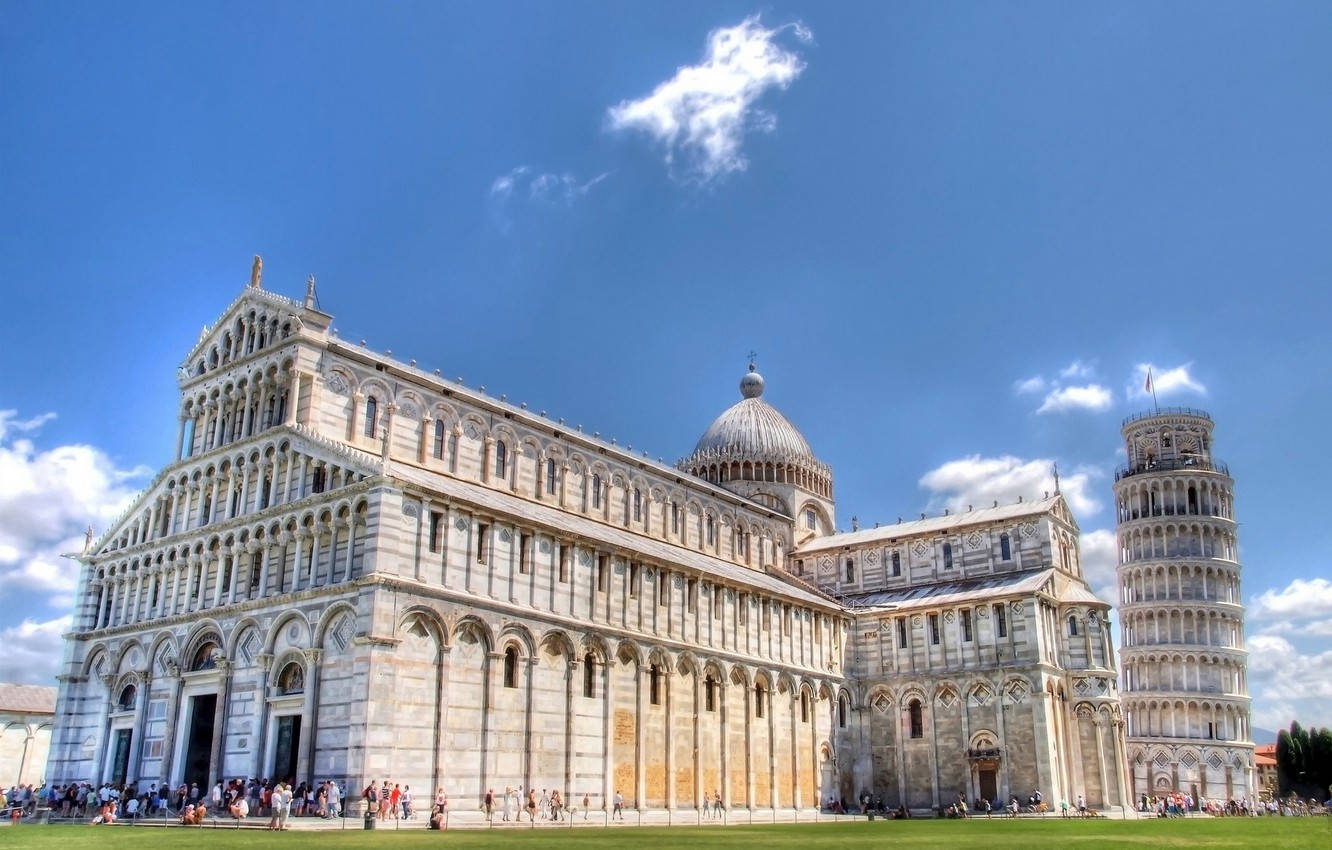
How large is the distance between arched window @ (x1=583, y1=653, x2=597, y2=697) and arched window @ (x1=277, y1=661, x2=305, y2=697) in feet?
35.3

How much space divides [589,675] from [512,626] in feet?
15.6

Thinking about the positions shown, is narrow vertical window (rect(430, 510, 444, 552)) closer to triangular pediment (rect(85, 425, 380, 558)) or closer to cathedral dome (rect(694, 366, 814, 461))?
triangular pediment (rect(85, 425, 380, 558))

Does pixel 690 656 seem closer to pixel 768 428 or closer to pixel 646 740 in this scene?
pixel 646 740

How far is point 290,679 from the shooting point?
37.9 metres

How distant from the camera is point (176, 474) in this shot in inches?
1822

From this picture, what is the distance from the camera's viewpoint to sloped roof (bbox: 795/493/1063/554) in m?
62.7

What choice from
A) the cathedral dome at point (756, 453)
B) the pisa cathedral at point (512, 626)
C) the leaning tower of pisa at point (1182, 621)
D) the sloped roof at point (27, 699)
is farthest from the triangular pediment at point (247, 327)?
the leaning tower of pisa at point (1182, 621)

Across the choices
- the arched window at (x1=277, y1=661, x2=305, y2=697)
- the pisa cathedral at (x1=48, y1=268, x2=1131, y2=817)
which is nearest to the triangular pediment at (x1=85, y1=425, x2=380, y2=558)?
the pisa cathedral at (x1=48, y1=268, x2=1131, y2=817)

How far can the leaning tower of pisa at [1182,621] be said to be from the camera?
266 ft

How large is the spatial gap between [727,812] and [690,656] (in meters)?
6.86

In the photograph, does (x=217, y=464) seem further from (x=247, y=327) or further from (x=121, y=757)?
(x=121, y=757)

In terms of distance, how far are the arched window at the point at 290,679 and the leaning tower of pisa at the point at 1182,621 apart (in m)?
65.2

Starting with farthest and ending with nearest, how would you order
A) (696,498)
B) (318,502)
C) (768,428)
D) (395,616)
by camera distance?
(768,428) < (696,498) < (318,502) < (395,616)

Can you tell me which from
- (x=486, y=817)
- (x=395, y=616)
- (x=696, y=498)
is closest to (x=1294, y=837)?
(x=486, y=817)
